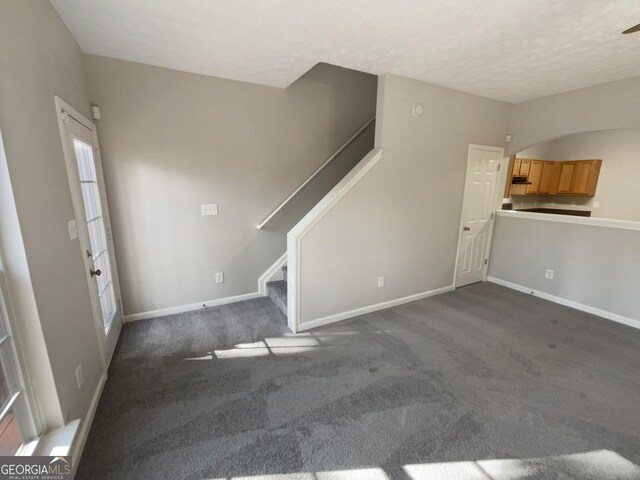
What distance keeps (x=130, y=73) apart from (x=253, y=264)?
2.31 m

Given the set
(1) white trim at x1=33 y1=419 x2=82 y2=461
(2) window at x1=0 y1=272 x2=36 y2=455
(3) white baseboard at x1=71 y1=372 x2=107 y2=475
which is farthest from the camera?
(3) white baseboard at x1=71 y1=372 x2=107 y2=475

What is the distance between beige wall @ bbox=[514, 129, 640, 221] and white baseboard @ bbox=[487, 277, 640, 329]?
117 inches

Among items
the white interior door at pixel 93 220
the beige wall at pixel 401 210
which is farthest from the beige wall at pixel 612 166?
the white interior door at pixel 93 220

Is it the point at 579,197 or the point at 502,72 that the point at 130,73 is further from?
the point at 579,197

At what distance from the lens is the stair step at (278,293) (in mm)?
3136

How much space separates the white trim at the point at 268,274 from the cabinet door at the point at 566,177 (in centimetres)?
624

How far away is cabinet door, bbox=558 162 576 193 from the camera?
224 inches

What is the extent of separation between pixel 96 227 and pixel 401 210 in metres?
3.08

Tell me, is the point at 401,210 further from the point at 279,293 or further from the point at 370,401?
the point at 370,401

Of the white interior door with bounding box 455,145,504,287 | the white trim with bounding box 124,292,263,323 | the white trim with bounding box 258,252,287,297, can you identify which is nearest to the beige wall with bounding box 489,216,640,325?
the white interior door with bounding box 455,145,504,287

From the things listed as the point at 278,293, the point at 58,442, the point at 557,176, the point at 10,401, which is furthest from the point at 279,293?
the point at 557,176

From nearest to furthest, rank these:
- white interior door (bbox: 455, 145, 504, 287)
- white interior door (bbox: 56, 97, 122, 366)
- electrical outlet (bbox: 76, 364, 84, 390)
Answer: electrical outlet (bbox: 76, 364, 84, 390)
white interior door (bbox: 56, 97, 122, 366)
white interior door (bbox: 455, 145, 504, 287)

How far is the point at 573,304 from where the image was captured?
134 inches

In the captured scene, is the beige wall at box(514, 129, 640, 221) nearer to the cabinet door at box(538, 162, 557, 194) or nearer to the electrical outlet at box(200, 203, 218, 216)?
the cabinet door at box(538, 162, 557, 194)
